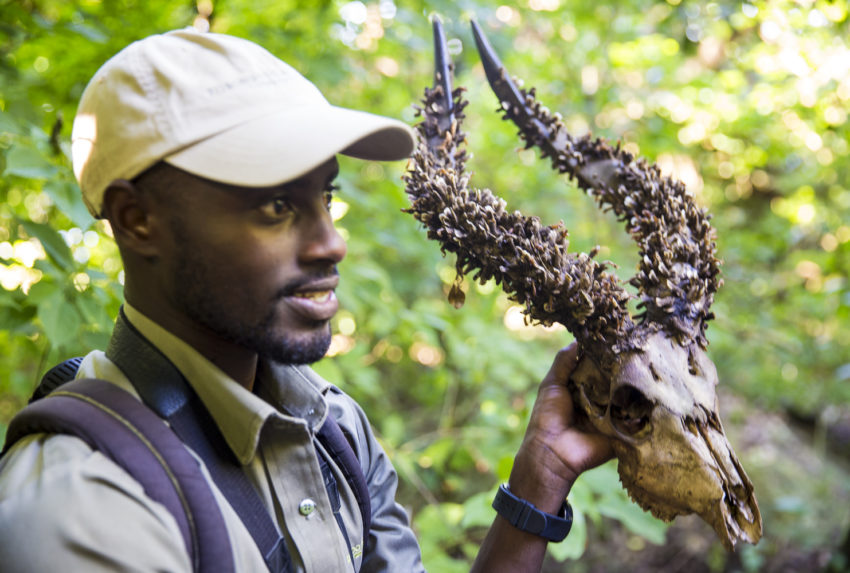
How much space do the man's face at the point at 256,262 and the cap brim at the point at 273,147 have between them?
48 mm

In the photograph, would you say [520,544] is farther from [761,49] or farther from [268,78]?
[761,49]

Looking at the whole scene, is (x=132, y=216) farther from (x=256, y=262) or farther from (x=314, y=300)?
(x=314, y=300)

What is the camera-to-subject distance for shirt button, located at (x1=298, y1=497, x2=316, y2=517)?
4.13 feet

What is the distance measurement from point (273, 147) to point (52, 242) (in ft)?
3.59

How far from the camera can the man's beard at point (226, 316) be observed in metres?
1.18

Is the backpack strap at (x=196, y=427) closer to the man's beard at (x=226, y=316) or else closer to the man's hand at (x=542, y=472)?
the man's beard at (x=226, y=316)

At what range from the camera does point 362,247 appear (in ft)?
9.25

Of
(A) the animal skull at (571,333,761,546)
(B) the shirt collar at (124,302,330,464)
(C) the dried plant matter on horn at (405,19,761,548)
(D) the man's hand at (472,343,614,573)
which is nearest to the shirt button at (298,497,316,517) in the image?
(B) the shirt collar at (124,302,330,464)

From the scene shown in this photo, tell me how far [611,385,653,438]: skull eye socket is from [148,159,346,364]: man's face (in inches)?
26.1

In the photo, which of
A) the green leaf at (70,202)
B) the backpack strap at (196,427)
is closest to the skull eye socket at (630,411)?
the backpack strap at (196,427)

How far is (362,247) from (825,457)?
520cm

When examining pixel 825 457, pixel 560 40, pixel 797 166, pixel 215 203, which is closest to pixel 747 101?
pixel 797 166

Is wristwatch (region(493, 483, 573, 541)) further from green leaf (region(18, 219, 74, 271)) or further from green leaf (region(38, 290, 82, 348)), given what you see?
green leaf (region(18, 219, 74, 271))

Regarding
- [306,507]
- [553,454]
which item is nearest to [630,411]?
[553,454]
